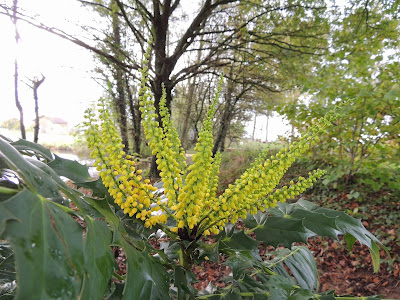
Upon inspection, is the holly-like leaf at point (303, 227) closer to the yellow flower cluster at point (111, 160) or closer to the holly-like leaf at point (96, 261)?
the yellow flower cluster at point (111, 160)

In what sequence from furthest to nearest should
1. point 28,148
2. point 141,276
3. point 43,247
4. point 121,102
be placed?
point 121,102 → point 28,148 → point 141,276 → point 43,247

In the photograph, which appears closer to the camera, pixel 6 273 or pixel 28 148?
pixel 28 148

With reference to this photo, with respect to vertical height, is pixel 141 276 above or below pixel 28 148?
below

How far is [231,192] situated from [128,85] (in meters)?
6.58

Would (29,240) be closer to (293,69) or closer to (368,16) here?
(368,16)

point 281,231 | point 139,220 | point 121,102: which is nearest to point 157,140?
point 139,220

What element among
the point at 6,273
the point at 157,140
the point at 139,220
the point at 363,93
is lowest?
the point at 6,273

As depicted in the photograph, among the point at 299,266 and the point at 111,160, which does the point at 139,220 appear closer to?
the point at 111,160

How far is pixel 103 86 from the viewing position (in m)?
6.23

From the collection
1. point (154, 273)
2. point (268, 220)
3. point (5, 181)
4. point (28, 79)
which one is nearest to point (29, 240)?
point (5, 181)

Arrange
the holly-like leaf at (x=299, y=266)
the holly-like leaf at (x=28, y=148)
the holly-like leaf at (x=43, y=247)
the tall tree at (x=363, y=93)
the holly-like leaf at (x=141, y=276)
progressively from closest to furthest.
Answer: the holly-like leaf at (x=43, y=247)
the holly-like leaf at (x=141, y=276)
the holly-like leaf at (x=28, y=148)
the holly-like leaf at (x=299, y=266)
the tall tree at (x=363, y=93)

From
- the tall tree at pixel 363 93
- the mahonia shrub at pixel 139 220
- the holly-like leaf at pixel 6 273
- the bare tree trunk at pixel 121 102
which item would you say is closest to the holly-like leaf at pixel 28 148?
the mahonia shrub at pixel 139 220

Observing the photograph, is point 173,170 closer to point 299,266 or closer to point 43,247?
point 43,247

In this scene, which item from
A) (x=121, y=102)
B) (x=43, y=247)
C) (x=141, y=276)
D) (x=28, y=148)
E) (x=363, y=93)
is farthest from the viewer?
(x=121, y=102)
